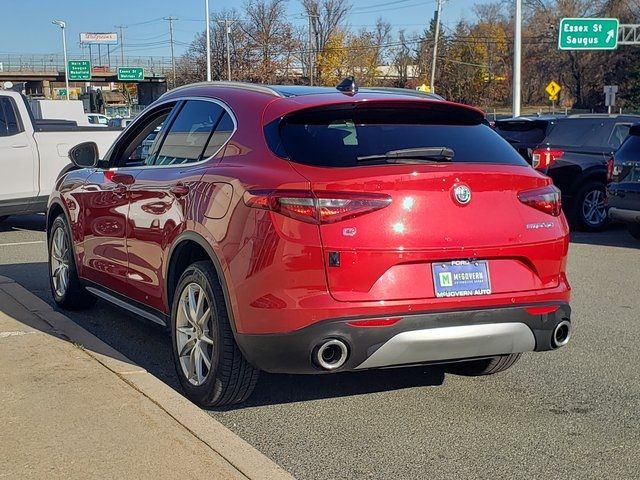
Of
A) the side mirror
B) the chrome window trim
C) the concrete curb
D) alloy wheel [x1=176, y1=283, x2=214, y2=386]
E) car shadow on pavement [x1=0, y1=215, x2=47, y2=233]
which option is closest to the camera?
the concrete curb

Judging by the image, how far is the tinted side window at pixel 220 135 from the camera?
16.3 feet

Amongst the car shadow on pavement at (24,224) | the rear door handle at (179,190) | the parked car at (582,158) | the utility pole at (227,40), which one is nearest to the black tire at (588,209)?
the parked car at (582,158)

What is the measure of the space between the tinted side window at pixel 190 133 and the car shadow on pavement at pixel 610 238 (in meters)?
7.82

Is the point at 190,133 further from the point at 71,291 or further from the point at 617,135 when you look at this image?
the point at 617,135

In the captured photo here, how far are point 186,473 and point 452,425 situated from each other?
1561 mm

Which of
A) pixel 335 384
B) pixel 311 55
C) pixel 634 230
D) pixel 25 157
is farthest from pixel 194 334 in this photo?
pixel 311 55

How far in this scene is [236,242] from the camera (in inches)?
174

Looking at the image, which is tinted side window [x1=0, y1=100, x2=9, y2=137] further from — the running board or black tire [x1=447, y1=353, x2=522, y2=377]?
black tire [x1=447, y1=353, x2=522, y2=377]

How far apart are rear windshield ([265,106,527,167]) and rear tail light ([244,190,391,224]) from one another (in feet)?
0.80

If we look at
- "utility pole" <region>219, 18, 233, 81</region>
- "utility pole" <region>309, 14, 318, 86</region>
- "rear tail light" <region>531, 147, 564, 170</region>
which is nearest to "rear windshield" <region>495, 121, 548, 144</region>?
"rear tail light" <region>531, 147, 564, 170</region>

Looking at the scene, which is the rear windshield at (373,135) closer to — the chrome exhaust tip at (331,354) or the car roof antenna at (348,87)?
the car roof antenna at (348,87)

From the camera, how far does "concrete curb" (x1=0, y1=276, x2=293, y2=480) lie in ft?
13.0

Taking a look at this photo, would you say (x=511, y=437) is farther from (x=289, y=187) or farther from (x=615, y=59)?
(x=615, y=59)

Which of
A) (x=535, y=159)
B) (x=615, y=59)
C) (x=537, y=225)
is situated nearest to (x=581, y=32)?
(x=535, y=159)
